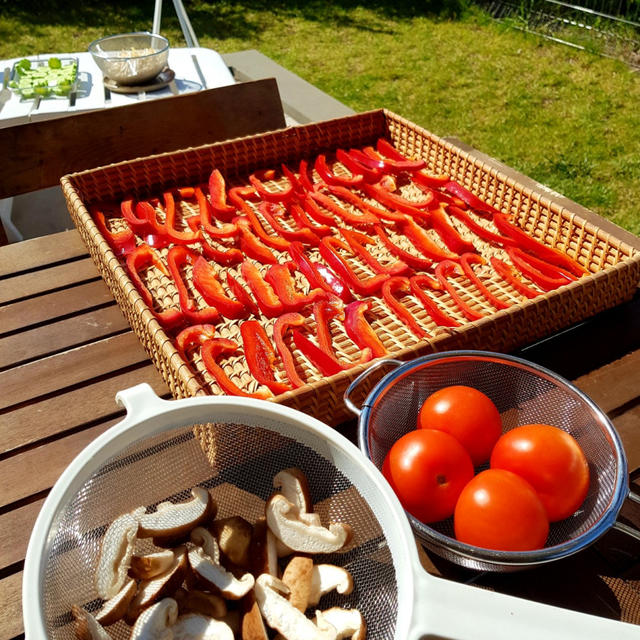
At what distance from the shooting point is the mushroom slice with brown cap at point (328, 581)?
2.75 feet

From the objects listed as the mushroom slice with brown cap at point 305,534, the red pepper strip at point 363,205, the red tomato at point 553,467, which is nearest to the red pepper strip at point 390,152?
the red pepper strip at point 363,205

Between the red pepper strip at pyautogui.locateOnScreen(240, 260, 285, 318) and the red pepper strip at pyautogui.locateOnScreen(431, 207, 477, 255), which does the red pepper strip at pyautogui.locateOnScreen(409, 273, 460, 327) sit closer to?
the red pepper strip at pyautogui.locateOnScreen(431, 207, 477, 255)

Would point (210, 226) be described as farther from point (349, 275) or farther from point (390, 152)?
point (390, 152)

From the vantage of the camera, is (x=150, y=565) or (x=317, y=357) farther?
(x=317, y=357)

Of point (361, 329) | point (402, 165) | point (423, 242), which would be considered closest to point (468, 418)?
point (361, 329)

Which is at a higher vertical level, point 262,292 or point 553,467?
point 553,467

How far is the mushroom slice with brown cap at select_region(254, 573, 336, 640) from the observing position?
760 mm

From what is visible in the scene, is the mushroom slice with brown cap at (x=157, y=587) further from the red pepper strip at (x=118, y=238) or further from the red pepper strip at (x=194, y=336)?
the red pepper strip at (x=118, y=238)

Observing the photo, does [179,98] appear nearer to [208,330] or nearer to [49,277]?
[49,277]

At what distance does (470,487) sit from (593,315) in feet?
2.40

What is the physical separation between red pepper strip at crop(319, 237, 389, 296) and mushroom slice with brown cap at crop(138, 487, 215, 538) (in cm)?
75

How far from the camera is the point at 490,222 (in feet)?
5.99

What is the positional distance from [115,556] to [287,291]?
0.81 m

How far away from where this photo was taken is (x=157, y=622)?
76cm
